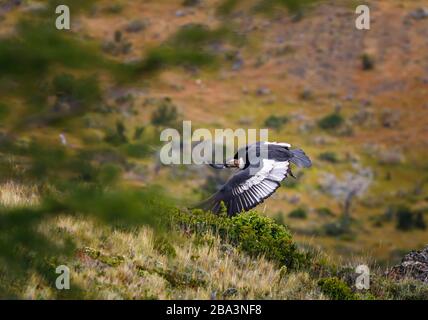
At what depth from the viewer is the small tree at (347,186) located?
4112cm

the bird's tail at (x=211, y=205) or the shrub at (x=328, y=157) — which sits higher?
the shrub at (x=328, y=157)

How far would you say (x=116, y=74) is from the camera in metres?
3.41

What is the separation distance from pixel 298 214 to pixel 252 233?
29782mm

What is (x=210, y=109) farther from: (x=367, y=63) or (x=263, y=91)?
(x=367, y=63)

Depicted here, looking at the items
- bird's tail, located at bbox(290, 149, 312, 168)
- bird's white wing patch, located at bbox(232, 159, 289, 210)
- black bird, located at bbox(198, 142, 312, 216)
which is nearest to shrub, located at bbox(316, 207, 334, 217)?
bird's tail, located at bbox(290, 149, 312, 168)

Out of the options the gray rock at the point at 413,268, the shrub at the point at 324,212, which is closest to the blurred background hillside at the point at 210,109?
the shrub at the point at 324,212

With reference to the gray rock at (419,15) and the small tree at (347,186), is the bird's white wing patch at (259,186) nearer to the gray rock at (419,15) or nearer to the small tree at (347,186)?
the small tree at (347,186)

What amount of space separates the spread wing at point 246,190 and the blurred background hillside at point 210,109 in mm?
259

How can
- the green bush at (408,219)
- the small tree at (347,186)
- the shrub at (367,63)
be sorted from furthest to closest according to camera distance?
the shrub at (367,63), the small tree at (347,186), the green bush at (408,219)

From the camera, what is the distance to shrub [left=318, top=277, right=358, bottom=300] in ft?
26.2

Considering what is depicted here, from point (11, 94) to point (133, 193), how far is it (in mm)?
664

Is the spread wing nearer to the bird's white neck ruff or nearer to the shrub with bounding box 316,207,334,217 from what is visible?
the bird's white neck ruff

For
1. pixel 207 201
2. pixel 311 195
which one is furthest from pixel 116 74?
pixel 311 195
